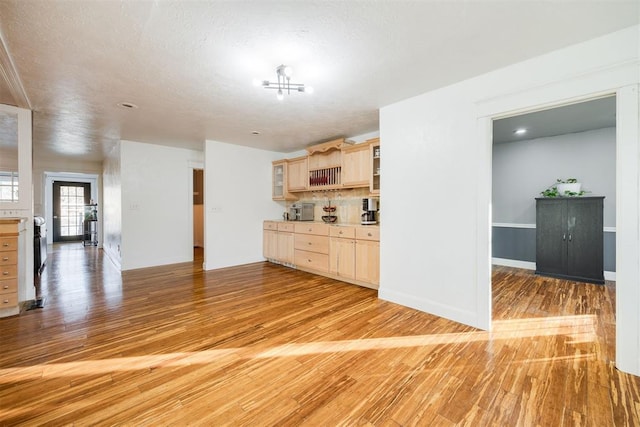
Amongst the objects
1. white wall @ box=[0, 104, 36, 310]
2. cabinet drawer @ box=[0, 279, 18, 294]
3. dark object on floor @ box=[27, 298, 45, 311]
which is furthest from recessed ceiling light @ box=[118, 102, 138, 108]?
dark object on floor @ box=[27, 298, 45, 311]

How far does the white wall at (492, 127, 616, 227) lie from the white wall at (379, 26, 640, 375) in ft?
10.9

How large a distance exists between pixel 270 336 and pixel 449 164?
250 centimetres

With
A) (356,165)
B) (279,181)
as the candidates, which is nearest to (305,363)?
(356,165)

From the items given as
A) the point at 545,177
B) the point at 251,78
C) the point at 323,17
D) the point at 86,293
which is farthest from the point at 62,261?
the point at 545,177

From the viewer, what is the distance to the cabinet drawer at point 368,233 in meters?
3.75

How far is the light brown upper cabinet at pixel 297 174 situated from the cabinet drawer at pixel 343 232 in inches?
50.0

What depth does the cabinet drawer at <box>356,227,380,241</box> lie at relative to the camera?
148 inches

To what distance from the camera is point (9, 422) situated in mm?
1503

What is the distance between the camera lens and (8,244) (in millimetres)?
2977

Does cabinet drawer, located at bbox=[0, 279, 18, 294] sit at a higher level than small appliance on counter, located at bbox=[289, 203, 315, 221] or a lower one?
lower

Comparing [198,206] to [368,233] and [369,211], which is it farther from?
[368,233]

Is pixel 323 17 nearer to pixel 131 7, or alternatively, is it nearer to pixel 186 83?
pixel 131 7

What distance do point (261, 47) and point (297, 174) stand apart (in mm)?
3454

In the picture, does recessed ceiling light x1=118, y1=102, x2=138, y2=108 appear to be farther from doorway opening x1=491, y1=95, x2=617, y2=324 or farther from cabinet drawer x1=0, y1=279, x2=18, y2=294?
doorway opening x1=491, y1=95, x2=617, y2=324
